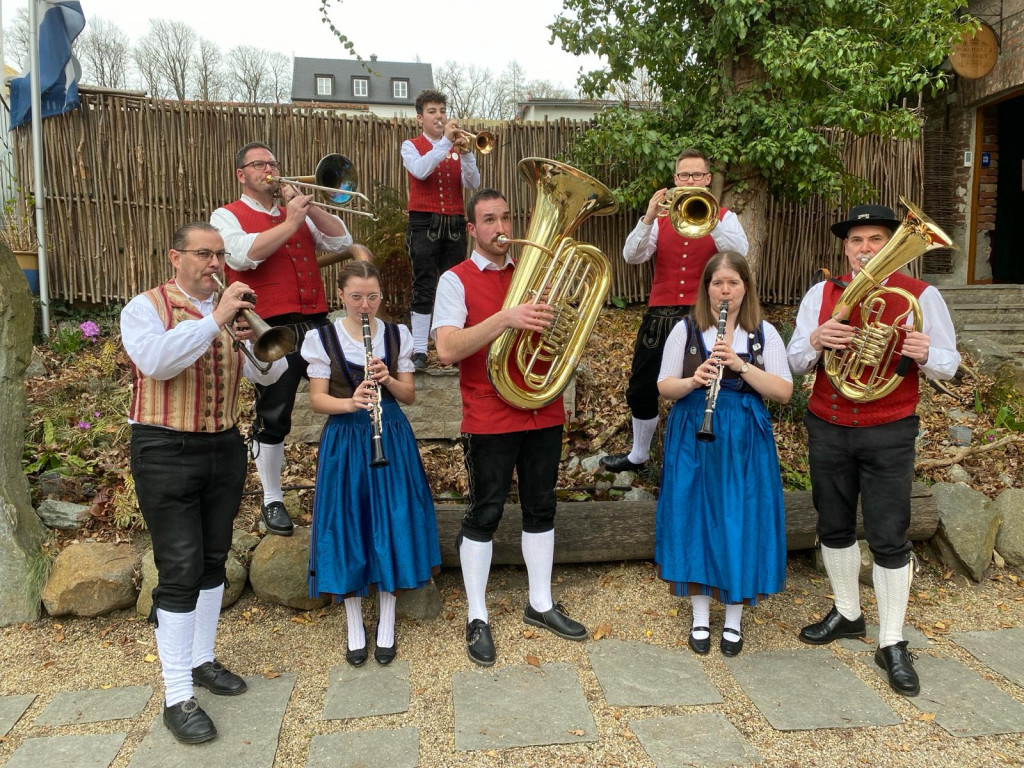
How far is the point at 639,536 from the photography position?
4.14 meters

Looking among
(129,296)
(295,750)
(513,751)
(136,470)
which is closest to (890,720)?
(513,751)

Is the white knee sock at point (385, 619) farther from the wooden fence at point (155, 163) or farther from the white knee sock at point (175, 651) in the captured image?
the wooden fence at point (155, 163)

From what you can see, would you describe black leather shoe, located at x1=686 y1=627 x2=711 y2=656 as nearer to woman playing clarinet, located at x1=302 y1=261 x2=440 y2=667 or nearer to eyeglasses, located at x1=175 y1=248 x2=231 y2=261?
woman playing clarinet, located at x1=302 y1=261 x2=440 y2=667

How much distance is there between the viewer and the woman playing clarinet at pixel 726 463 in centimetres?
325

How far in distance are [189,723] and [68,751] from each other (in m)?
0.47

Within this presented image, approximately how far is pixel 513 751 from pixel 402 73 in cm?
5100

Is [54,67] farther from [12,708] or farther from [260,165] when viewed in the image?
[12,708]

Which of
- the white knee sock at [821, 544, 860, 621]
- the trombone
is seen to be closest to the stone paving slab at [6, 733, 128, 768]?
the trombone

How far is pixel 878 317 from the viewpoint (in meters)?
3.09

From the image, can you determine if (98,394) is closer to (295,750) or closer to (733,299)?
(295,750)

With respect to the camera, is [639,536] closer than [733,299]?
No

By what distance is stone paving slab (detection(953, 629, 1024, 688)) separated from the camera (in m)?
3.29

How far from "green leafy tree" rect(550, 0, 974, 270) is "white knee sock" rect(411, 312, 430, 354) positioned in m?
2.57

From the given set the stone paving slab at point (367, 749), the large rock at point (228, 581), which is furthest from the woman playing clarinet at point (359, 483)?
the large rock at point (228, 581)
